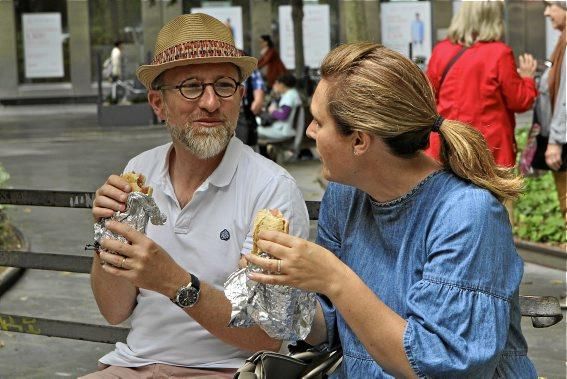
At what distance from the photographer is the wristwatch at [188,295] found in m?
2.91

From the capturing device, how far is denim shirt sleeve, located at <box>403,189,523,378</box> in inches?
94.1

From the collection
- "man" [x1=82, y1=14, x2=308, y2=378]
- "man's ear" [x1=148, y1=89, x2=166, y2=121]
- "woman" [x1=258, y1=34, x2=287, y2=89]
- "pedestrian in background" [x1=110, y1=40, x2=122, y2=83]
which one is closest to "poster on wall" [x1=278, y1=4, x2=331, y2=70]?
"pedestrian in background" [x1=110, y1=40, x2=122, y2=83]

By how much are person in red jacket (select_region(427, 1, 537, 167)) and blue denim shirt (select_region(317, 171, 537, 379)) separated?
4.34 meters

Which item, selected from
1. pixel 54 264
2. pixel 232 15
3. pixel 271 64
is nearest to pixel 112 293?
pixel 54 264

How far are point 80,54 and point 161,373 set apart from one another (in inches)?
1056

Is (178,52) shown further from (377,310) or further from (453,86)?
(453,86)

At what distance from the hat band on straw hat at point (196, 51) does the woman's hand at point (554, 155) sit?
13.7 feet

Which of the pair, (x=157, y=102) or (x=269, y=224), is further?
(x=157, y=102)

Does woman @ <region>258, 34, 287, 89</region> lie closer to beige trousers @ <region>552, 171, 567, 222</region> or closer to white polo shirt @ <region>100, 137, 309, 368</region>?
beige trousers @ <region>552, 171, 567, 222</region>

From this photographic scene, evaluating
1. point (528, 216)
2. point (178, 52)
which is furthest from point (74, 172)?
point (178, 52)

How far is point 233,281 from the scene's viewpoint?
263cm

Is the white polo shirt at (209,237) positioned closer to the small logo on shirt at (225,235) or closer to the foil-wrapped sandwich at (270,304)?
the small logo on shirt at (225,235)

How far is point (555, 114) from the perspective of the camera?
707 cm

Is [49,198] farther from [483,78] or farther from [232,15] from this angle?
[232,15]
